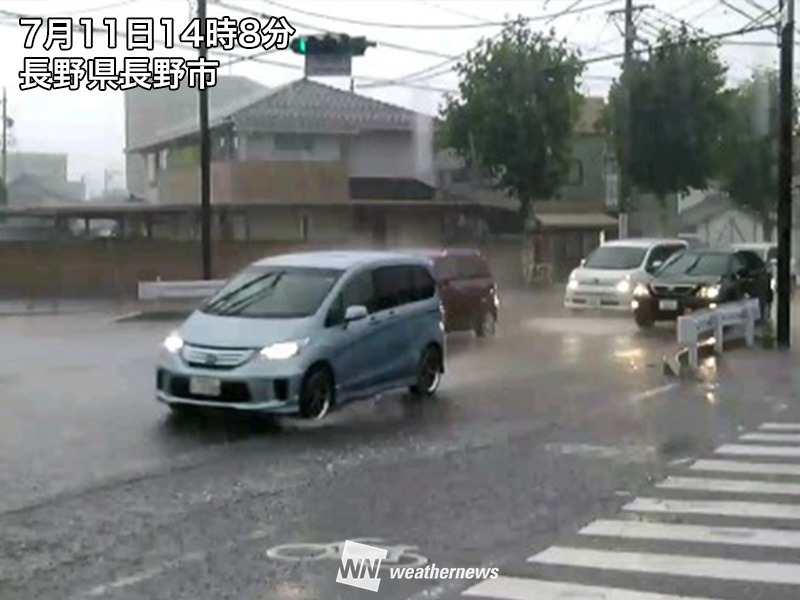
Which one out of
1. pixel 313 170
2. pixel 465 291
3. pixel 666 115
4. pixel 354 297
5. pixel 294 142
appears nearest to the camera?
pixel 354 297

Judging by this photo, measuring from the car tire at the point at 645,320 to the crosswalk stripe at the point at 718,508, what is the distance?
59.4 feet

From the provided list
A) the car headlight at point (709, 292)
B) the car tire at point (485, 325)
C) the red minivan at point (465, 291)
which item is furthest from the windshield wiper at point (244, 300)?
the car headlight at point (709, 292)

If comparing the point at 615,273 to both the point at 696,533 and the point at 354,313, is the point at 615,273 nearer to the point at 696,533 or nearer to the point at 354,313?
the point at 354,313

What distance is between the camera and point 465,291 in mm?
26234

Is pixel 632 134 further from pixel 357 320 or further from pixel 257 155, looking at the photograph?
pixel 357 320

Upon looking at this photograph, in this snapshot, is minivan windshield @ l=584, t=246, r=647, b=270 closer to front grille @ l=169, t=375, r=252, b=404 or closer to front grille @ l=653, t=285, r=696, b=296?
front grille @ l=653, t=285, r=696, b=296

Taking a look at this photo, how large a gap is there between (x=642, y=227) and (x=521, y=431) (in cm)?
4846

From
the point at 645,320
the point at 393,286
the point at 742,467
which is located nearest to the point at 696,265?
the point at 645,320

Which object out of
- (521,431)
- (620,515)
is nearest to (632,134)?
(521,431)

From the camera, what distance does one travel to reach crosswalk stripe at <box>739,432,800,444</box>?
1343 cm

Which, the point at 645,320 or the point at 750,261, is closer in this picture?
the point at 645,320

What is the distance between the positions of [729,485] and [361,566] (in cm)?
390

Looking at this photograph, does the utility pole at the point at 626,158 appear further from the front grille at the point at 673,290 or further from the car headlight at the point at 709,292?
the car headlight at the point at 709,292

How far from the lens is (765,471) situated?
11562mm
